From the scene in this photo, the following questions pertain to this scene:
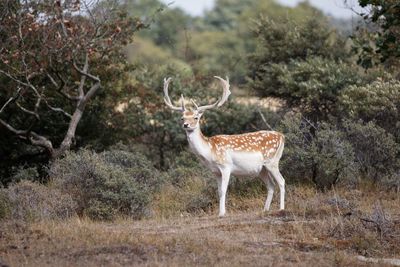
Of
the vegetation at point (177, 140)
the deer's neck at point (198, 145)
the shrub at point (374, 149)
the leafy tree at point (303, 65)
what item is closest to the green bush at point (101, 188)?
the vegetation at point (177, 140)

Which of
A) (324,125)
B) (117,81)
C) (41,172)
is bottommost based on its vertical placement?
(41,172)

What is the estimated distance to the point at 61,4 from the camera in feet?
64.4

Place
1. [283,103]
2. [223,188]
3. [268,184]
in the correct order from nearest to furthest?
[223,188], [268,184], [283,103]

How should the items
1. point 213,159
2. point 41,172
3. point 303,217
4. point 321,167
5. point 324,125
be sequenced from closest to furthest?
point 303,217 → point 213,159 → point 321,167 → point 324,125 → point 41,172

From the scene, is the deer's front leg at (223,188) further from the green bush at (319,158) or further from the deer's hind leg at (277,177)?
the green bush at (319,158)

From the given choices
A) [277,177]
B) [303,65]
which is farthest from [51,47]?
[303,65]

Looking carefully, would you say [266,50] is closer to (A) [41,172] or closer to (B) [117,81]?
(B) [117,81]

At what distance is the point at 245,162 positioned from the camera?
16500 mm

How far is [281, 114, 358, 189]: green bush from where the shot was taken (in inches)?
720

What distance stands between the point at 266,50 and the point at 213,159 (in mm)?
11373

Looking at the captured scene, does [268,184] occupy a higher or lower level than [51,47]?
lower

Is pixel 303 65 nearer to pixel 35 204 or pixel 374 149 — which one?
pixel 374 149

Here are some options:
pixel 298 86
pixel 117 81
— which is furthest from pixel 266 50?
pixel 117 81

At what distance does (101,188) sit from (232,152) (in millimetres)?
2543
